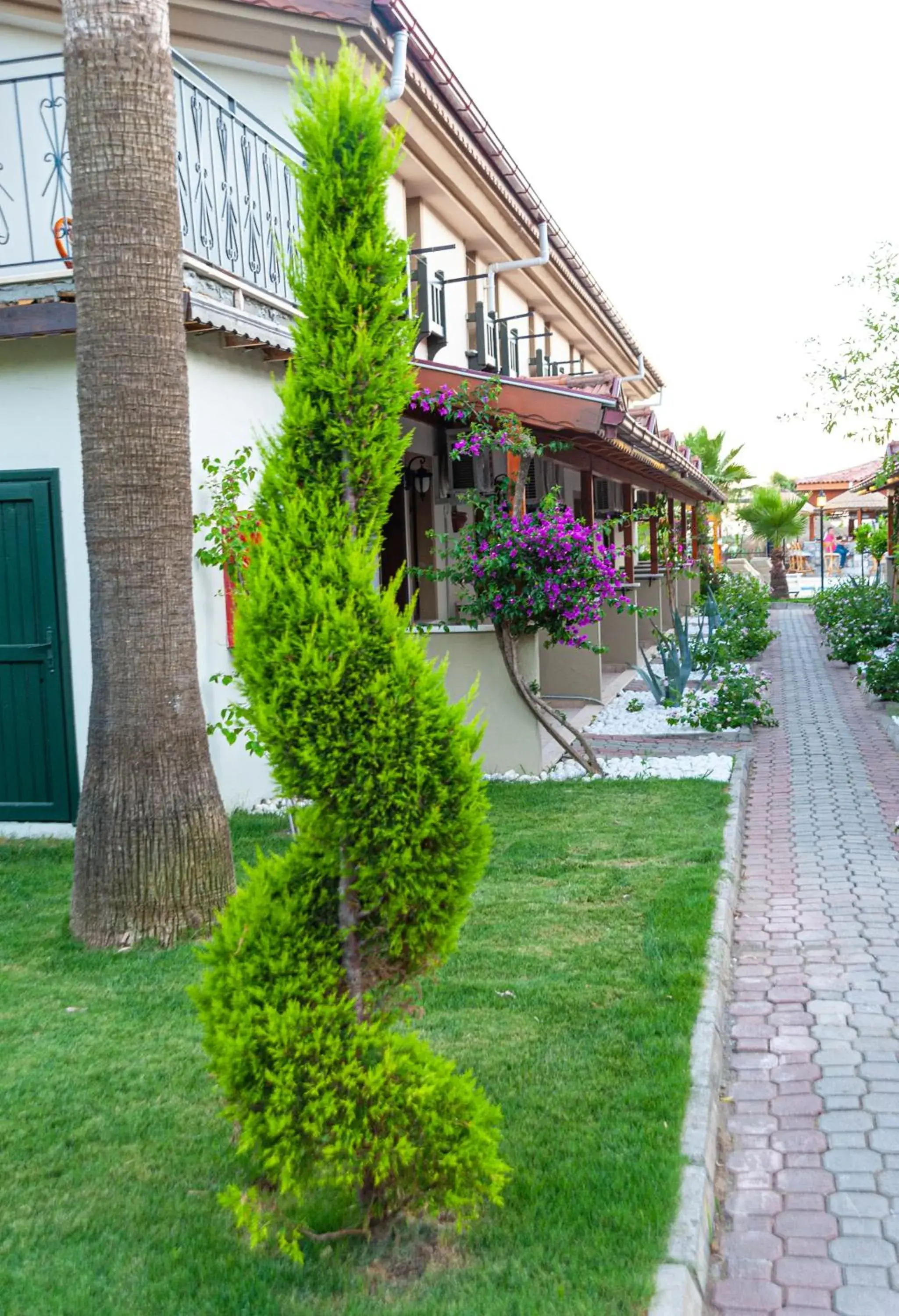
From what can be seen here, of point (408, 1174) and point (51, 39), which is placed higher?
point (51, 39)

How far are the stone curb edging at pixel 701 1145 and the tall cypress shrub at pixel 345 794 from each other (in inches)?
18.7

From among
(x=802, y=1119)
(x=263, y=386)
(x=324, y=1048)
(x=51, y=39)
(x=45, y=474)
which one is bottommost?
(x=802, y=1119)

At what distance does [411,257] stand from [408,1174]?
34.7ft

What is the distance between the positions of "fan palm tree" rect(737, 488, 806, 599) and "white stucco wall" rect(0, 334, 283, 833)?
999 inches

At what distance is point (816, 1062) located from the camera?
4.40 meters

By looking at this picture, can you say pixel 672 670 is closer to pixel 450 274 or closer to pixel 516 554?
pixel 516 554

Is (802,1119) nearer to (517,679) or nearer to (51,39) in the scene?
(517,679)

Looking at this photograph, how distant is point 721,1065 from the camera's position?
4.39 metres

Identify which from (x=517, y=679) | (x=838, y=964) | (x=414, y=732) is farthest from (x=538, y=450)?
(x=414, y=732)

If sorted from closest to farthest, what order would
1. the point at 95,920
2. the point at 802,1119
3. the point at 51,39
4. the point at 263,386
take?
the point at 802,1119 < the point at 95,920 < the point at 263,386 < the point at 51,39

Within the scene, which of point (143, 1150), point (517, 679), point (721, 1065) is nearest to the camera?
point (143, 1150)

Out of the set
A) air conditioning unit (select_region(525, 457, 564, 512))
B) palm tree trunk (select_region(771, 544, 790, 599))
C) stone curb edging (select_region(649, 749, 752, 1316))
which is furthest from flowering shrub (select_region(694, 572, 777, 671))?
palm tree trunk (select_region(771, 544, 790, 599))

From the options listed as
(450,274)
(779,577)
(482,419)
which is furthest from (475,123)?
(779,577)

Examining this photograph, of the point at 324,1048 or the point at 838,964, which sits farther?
the point at 838,964
